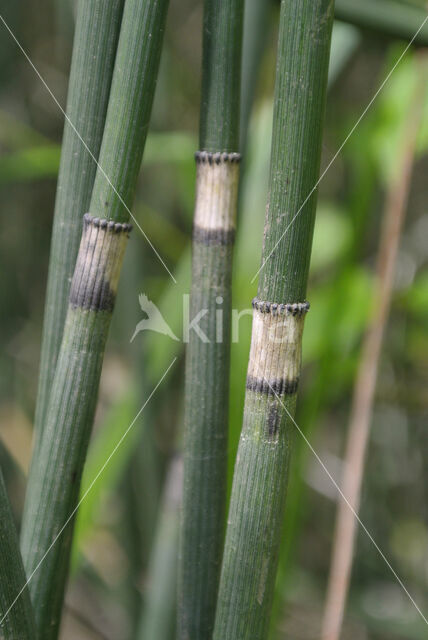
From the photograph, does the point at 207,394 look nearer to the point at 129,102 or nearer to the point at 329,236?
the point at 129,102

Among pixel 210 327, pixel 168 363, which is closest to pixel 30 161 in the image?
pixel 168 363

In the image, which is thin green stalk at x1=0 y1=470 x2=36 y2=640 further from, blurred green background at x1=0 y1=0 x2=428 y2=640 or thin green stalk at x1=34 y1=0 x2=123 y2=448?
blurred green background at x1=0 y1=0 x2=428 y2=640

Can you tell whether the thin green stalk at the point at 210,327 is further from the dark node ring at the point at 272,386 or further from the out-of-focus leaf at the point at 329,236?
the out-of-focus leaf at the point at 329,236

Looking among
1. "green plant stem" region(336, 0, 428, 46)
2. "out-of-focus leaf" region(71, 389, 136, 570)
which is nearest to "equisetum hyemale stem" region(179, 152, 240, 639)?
"green plant stem" region(336, 0, 428, 46)

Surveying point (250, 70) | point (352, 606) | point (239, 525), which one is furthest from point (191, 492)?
point (352, 606)

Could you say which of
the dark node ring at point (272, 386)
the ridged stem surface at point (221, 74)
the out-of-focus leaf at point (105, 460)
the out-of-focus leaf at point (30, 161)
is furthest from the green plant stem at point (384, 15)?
the out-of-focus leaf at point (105, 460)
